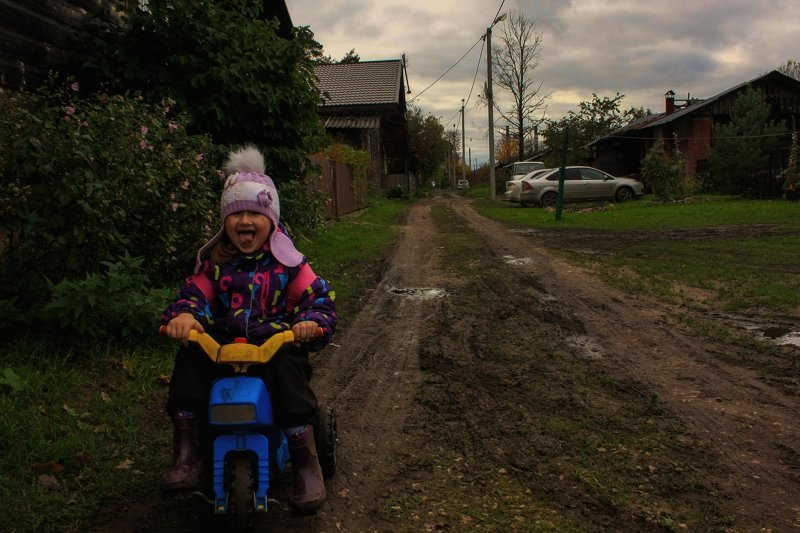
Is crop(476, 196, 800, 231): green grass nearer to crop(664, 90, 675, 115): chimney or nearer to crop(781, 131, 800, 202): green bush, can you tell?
crop(781, 131, 800, 202): green bush

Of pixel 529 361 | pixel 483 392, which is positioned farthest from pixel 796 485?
pixel 529 361

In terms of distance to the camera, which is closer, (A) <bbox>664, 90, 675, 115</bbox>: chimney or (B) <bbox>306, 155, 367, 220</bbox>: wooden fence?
(B) <bbox>306, 155, 367, 220</bbox>: wooden fence

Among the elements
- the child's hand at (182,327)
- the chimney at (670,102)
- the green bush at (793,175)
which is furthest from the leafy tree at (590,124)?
the child's hand at (182,327)

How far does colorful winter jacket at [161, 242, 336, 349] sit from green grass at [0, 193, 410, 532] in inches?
39.0

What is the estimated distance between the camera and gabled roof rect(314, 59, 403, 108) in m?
28.0

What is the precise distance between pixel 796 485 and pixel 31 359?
4.50 meters

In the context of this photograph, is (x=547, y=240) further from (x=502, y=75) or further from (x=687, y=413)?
(x=502, y=75)

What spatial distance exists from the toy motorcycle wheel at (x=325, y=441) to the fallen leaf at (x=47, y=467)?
4.37 feet

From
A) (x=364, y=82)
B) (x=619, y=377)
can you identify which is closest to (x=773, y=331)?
(x=619, y=377)

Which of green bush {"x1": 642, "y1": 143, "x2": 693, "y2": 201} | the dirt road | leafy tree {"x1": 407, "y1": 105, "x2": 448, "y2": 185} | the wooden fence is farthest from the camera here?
leafy tree {"x1": 407, "y1": 105, "x2": 448, "y2": 185}

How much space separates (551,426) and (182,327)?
2209 mm

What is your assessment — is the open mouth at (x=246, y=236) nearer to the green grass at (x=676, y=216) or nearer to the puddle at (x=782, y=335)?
the puddle at (x=782, y=335)

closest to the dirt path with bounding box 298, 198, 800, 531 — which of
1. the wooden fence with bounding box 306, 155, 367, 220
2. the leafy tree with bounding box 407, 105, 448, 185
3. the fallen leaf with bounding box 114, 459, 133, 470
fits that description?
the fallen leaf with bounding box 114, 459, 133, 470

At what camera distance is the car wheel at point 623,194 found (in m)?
24.9
